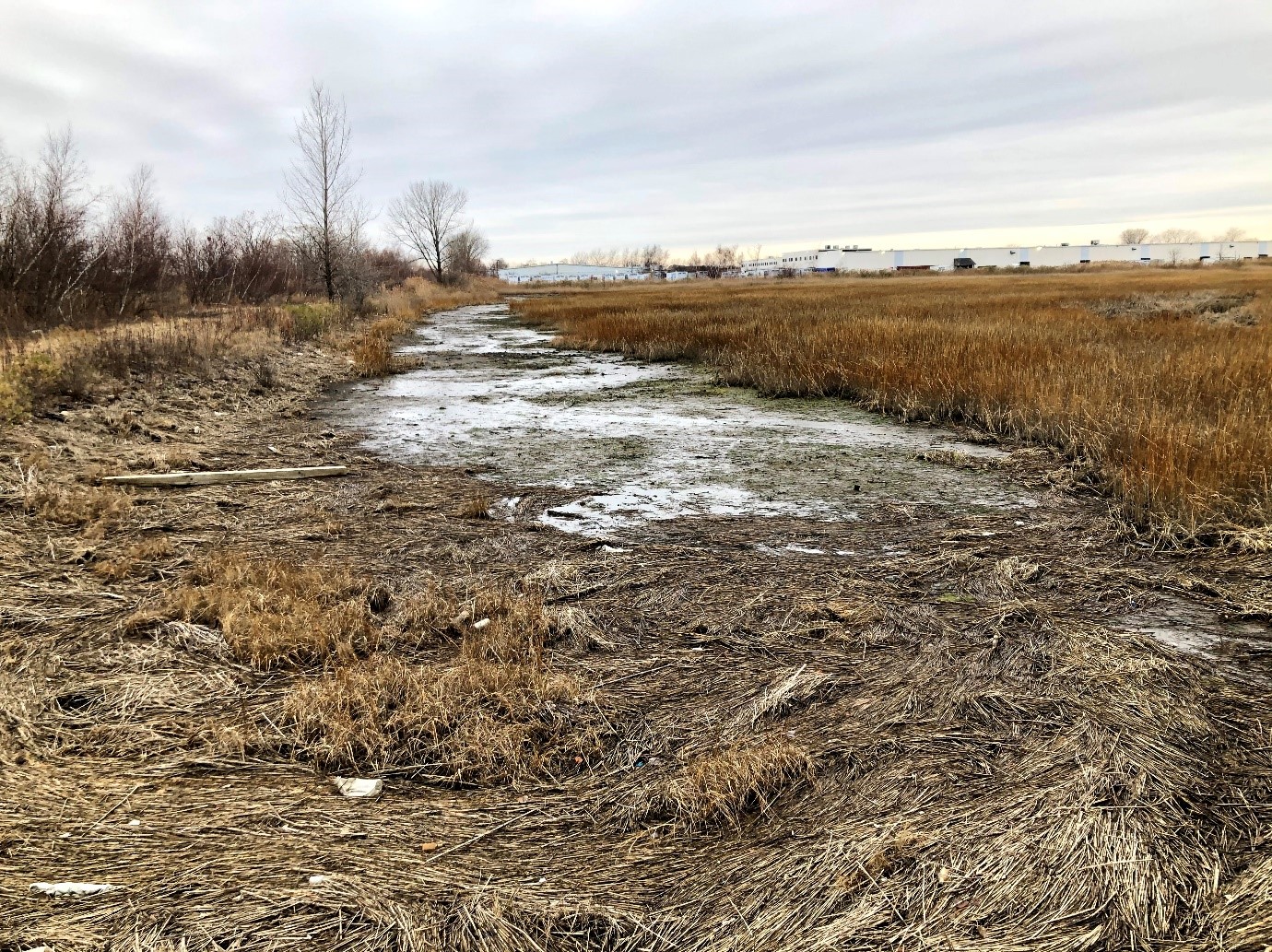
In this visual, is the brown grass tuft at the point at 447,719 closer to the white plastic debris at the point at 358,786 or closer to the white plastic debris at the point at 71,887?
the white plastic debris at the point at 358,786

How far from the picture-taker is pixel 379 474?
7461 millimetres

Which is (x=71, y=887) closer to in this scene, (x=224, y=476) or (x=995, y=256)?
(x=224, y=476)

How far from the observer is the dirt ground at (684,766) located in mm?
2062

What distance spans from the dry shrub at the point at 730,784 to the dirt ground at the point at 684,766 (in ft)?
0.04

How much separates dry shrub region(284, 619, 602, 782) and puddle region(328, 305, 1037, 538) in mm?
2453

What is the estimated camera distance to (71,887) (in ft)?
6.91

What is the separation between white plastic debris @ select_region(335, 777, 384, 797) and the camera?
2.61m

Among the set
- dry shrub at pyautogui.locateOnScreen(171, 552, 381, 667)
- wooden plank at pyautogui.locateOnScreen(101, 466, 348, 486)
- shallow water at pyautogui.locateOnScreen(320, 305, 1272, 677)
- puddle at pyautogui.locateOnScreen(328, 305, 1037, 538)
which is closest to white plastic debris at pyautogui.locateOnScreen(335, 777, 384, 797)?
dry shrub at pyautogui.locateOnScreen(171, 552, 381, 667)

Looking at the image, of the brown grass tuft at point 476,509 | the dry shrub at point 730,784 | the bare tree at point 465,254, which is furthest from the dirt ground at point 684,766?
the bare tree at point 465,254

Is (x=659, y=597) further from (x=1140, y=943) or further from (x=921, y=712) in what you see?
(x=1140, y=943)

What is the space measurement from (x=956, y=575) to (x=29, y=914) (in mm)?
4600

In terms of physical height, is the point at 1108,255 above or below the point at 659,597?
above

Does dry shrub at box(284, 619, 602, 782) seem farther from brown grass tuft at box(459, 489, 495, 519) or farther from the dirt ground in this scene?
brown grass tuft at box(459, 489, 495, 519)

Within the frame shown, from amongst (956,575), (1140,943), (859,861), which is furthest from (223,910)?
(956,575)
